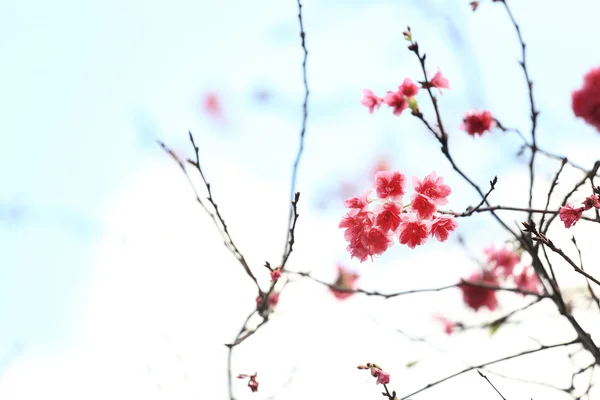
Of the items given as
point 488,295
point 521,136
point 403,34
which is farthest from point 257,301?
point 488,295

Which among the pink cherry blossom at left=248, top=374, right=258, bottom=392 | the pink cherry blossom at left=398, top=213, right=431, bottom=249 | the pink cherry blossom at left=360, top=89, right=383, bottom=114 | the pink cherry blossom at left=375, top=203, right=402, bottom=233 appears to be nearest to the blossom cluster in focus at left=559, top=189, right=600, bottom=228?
the pink cherry blossom at left=398, top=213, right=431, bottom=249

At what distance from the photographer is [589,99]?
3.60 m

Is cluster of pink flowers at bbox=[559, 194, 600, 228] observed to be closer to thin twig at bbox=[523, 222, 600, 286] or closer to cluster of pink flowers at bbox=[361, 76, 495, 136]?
thin twig at bbox=[523, 222, 600, 286]

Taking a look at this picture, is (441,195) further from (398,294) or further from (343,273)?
(343,273)

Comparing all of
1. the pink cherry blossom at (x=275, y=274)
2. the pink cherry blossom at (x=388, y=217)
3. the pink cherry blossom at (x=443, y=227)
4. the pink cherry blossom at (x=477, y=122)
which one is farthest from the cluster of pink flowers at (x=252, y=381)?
the pink cherry blossom at (x=477, y=122)

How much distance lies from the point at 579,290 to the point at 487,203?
1.28 meters

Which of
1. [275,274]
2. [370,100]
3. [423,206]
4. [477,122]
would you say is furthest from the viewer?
[477,122]

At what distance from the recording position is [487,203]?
2713mm

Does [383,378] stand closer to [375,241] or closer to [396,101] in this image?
[375,241]

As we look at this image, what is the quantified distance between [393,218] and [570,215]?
2.32ft

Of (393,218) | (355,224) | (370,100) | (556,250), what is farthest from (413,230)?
(370,100)

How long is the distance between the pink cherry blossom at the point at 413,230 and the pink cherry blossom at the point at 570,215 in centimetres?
54

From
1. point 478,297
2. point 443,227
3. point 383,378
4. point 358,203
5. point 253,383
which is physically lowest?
point 383,378

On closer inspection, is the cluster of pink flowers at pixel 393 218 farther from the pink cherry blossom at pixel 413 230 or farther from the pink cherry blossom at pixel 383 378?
the pink cherry blossom at pixel 383 378
